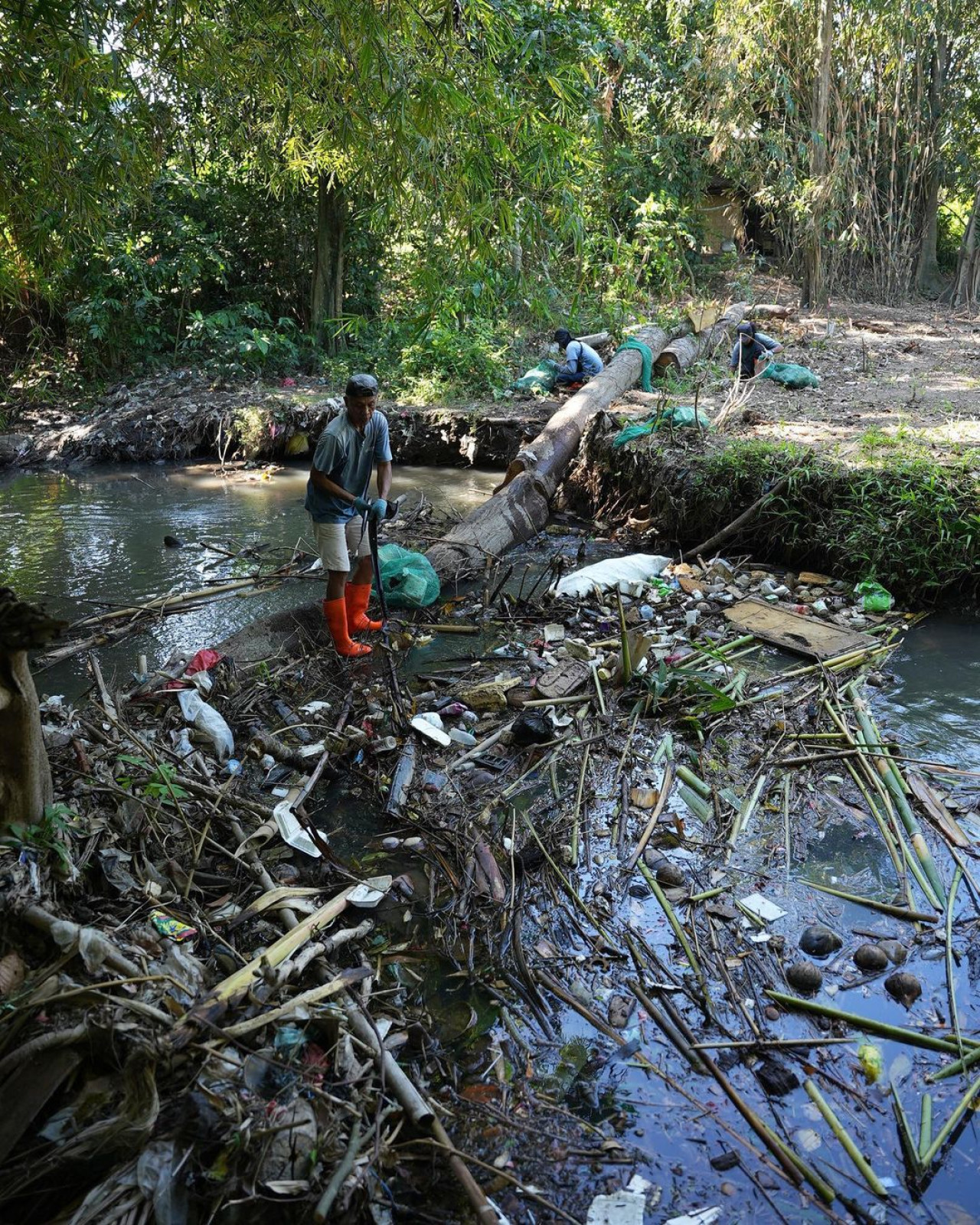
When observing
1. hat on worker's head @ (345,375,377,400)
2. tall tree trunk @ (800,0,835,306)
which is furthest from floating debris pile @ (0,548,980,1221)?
tall tree trunk @ (800,0,835,306)

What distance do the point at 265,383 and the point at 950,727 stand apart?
10625 mm

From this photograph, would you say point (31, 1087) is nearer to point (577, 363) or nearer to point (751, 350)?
point (577, 363)

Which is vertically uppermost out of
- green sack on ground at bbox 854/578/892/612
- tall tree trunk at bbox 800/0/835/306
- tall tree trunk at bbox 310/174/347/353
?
tall tree trunk at bbox 800/0/835/306

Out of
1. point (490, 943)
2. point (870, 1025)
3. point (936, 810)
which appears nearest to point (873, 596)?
point (936, 810)

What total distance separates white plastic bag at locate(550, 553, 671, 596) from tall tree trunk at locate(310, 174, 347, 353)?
8348 mm

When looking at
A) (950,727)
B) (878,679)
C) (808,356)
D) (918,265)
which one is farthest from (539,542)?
(918,265)

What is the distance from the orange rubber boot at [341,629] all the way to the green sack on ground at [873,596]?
332 cm

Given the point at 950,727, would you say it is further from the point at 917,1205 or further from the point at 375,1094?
the point at 375,1094

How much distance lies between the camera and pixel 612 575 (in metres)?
6.14

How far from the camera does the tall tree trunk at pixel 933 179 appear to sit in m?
13.7

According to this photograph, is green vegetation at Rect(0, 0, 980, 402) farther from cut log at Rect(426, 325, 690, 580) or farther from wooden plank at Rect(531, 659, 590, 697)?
wooden plank at Rect(531, 659, 590, 697)

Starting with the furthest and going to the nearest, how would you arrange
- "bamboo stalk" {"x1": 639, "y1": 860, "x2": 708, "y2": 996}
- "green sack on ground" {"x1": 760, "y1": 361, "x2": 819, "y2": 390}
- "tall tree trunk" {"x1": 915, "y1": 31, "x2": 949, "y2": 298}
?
"tall tree trunk" {"x1": 915, "y1": 31, "x2": 949, "y2": 298} → "green sack on ground" {"x1": 760, "y1": 361, "x2": 819, "y2": 390} → "bamboo stalk" {"x1": 639, "y1": 860, "x2": 708, "y2": 996}

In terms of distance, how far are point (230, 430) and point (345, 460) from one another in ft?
22.0

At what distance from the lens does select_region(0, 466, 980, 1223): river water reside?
238cm
